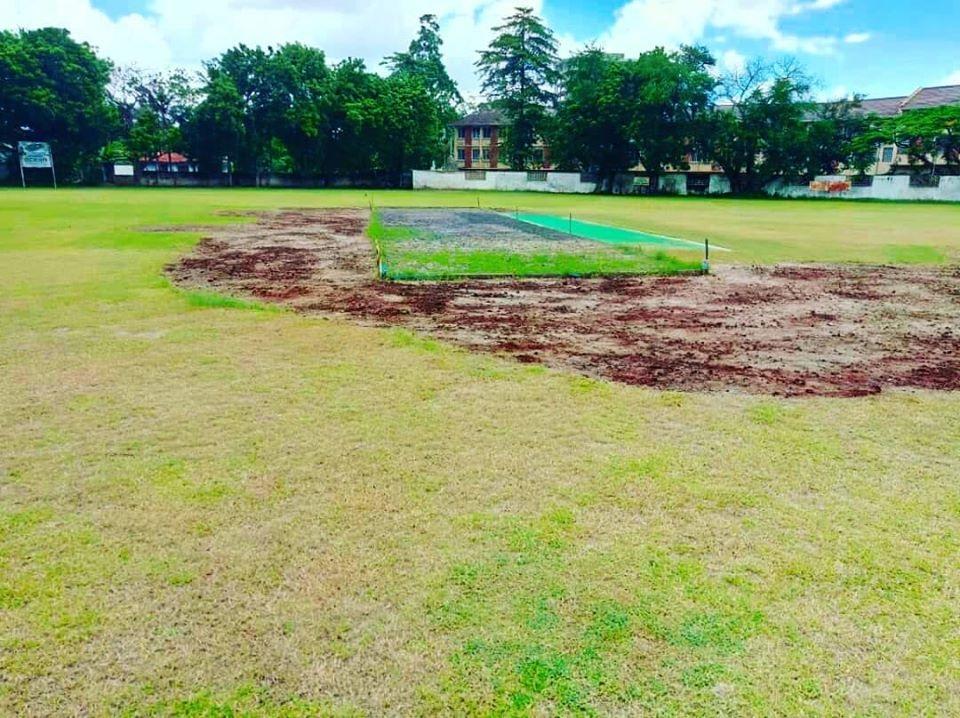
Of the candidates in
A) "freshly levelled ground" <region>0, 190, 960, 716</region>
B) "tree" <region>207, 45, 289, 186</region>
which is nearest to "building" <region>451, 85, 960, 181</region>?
"tree" <region>207, 45, 289, 186</region>

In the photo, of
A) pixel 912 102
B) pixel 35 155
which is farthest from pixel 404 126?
pixel 912 102

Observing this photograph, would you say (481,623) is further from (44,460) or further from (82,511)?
(44,460)

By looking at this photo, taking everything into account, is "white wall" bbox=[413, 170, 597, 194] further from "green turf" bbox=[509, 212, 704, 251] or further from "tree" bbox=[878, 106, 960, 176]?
"green turf" bbox=[509, 212, 704, 251]

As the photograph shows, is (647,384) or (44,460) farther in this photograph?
(647,384)

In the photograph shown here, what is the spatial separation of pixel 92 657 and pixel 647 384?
3975mm

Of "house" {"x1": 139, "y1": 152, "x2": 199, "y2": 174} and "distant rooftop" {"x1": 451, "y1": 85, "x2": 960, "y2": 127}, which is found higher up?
"distant rooftop" {"x1": 451, "y1": 85, "x2": 960, "y2": 127}

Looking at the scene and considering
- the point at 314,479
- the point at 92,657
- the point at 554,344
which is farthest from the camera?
the point at 554,344

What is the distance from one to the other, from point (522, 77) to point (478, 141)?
13893mm

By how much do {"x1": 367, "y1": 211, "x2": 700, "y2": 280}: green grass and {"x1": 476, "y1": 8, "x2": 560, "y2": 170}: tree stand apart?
150ft

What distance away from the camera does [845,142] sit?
46.9 metres

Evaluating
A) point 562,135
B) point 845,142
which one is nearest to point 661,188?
point 562,135

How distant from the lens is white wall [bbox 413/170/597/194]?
49.6 m

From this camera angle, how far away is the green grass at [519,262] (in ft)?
34.0

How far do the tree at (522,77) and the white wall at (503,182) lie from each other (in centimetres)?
802
